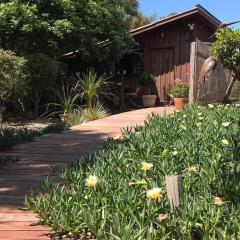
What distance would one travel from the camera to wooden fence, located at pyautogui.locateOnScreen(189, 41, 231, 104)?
1376cm

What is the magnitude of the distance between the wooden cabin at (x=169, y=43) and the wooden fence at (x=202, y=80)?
150 inches

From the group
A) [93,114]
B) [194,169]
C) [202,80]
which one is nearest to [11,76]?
[93,114]

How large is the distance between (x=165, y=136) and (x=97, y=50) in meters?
13.1

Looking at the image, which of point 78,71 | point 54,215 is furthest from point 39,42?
point 54,215

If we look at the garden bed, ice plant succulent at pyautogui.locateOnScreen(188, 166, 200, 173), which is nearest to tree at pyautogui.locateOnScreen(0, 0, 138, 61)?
the garden bed

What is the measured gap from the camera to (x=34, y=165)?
629cm

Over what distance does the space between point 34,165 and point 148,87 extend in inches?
580

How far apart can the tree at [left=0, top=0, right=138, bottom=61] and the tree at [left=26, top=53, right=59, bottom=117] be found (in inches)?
36.8

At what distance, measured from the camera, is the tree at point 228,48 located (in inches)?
512

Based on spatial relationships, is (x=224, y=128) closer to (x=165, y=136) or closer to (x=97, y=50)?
(x=165, y=136)

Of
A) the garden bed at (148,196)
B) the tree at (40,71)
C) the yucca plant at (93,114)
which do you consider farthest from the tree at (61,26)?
the garden bed at (148,196)

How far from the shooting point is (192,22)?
20344 millimetres

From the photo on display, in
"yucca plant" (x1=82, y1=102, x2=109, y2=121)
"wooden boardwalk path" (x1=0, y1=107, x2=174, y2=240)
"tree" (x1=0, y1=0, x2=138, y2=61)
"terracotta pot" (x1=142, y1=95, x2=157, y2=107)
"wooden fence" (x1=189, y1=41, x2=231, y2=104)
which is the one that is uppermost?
"tree" (x1=0, y1=0, x2=138, y2=61)

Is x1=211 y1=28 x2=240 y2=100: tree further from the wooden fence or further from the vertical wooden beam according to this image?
the wooden fence
